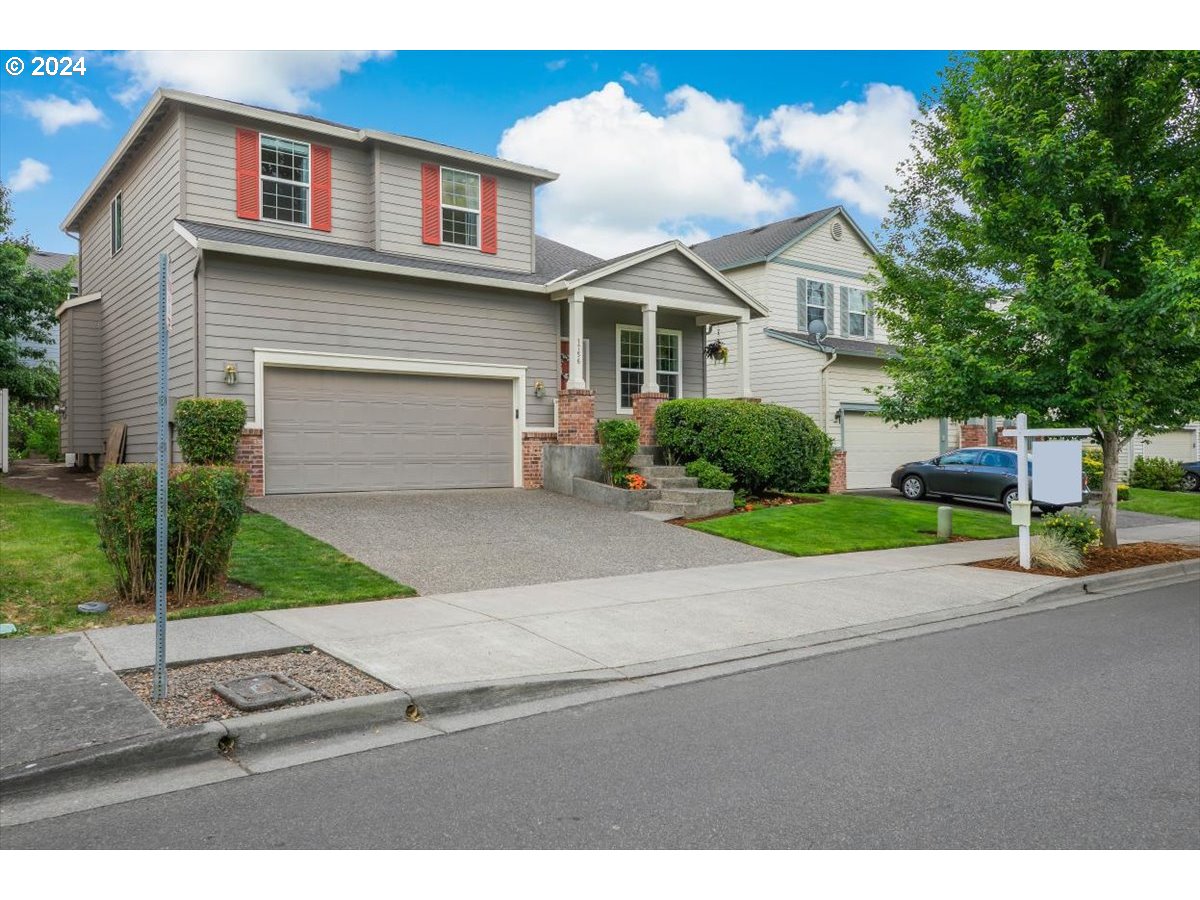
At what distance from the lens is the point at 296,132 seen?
16328mm

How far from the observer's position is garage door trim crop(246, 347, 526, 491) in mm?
14539

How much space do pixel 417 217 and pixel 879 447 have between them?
1407cm

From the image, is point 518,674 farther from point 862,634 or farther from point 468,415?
point 468,415

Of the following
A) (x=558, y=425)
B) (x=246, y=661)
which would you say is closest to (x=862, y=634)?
(x=246, y=661)

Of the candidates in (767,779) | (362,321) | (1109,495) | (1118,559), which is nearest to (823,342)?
(1109,495)

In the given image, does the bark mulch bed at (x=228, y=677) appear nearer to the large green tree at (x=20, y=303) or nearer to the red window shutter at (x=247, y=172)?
the red window shutter at (x=247, y=172)

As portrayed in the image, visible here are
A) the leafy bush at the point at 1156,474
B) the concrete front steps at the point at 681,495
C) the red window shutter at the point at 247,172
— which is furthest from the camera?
the leafy bush at the point at 1156,474

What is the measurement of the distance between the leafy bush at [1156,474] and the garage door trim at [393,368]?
2189 cm

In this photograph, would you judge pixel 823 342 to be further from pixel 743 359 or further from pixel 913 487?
pixel 743 359

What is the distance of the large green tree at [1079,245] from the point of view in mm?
11570

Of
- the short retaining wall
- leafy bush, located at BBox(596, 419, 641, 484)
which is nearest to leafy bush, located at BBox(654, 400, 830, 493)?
leafy bush, located at BBox(596, 419, 641, 484)

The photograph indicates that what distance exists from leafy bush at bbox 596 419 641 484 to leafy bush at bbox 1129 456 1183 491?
20.7m

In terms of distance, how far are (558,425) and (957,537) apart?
7.68m

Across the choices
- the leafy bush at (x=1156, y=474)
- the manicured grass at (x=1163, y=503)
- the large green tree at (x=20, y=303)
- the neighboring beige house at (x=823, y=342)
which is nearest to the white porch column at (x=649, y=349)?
the neighboring beige house at (x=823, y=342)
